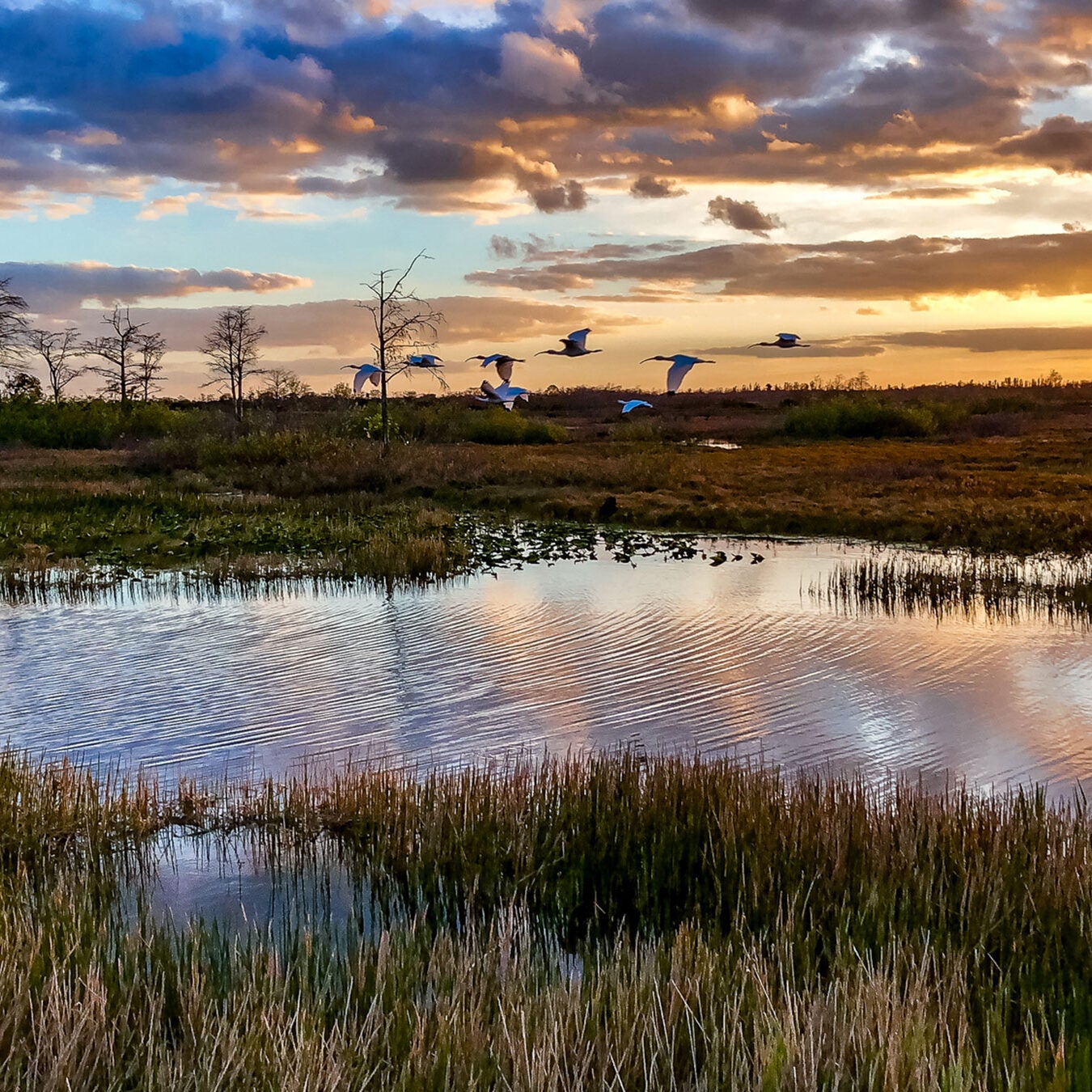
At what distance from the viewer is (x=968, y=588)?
53.2 ft

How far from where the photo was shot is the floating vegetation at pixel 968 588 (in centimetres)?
1508

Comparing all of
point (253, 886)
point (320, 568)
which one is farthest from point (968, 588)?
point (253, 886)

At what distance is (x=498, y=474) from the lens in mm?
30500

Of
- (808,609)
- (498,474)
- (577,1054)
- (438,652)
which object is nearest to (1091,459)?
(498,474)

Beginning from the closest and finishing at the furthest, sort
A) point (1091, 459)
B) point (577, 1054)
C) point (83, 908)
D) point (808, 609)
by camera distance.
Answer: point (577, 1054) → point (83, 908) → point (808, 609) → point (1091, 459)

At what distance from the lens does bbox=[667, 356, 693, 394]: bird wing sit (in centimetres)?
955

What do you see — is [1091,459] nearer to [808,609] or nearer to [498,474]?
[498,474]

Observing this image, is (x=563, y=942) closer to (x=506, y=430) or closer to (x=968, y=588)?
(x=968, y=588)

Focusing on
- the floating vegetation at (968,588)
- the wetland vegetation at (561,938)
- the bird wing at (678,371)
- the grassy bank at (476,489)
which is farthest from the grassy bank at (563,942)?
the grassy bank at (476,489)

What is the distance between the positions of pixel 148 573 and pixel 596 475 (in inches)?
613

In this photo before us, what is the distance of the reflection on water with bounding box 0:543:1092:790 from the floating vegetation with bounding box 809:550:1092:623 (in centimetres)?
52

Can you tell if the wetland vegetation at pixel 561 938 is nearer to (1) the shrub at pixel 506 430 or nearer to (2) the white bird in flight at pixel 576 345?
(2) the white bird in flight at pixel 576 345

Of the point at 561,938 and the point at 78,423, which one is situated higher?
the point at 78,423

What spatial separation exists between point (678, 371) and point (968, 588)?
836 centimetres
